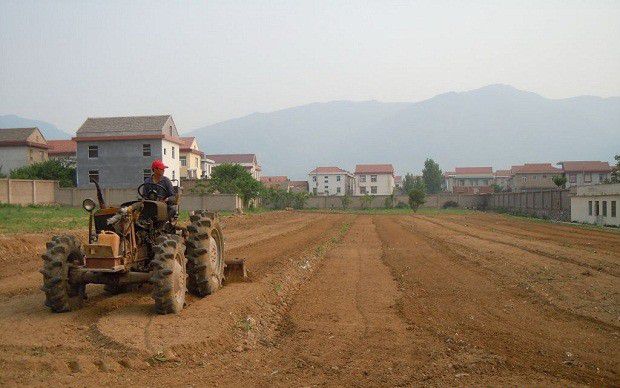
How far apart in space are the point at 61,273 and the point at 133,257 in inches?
40.5

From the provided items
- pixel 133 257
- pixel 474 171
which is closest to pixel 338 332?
pixel 133 257

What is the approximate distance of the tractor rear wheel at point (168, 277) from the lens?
8125mm

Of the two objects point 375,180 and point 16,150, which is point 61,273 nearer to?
point 16,150

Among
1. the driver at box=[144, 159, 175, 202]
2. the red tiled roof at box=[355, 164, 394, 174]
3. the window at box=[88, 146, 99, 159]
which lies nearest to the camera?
the driver at box=[144, 159, 175, 202]

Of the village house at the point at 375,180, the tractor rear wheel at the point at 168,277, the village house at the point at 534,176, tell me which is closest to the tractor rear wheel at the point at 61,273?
the tractor rear wheel at the point at 168,277

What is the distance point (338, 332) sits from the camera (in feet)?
26.6

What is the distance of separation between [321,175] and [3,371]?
114 metres

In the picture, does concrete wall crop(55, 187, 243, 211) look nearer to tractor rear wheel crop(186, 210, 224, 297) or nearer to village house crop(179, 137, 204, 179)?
village house crop(179, 137, 204, 179)

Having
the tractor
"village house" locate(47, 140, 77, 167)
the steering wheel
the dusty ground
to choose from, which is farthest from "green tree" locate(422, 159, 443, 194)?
the tractor

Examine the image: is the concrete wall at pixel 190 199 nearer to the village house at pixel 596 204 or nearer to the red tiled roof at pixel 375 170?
the village house at pixel 596 204

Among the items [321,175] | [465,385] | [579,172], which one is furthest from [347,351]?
[321,175]

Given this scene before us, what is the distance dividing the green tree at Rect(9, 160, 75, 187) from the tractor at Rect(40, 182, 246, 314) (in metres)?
50.7

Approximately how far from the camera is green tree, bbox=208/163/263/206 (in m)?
54.1

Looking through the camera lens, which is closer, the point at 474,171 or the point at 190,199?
the point at 190,199
